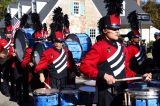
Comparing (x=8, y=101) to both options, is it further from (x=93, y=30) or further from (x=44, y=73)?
(x=93, y=30)

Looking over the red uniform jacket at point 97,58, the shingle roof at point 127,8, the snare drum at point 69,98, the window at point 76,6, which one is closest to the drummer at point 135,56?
the red uniform jacket at point 97,58

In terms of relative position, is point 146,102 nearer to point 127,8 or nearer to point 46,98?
point 46,98

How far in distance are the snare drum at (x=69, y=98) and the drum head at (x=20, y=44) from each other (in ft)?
11.9

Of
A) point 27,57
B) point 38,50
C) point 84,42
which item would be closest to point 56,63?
point 38,50

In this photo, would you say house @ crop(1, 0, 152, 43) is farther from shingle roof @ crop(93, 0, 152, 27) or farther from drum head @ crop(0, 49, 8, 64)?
drum head @ crop(0, 49, 8, 64)

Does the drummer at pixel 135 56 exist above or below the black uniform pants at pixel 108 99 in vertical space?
above

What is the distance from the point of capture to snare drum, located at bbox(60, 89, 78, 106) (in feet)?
19.9

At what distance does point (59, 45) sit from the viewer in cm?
714

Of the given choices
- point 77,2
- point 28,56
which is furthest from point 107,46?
point 77,2

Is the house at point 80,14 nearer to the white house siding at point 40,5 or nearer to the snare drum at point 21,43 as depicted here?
the white house siding at point 40,5

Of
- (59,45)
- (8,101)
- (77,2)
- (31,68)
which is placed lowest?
(8,101)

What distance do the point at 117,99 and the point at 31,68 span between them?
4605mm

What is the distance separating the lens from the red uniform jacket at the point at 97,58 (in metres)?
4.61

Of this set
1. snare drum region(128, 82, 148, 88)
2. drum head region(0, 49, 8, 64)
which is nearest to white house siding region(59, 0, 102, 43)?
drum head region(0, 49, 8, 64)
